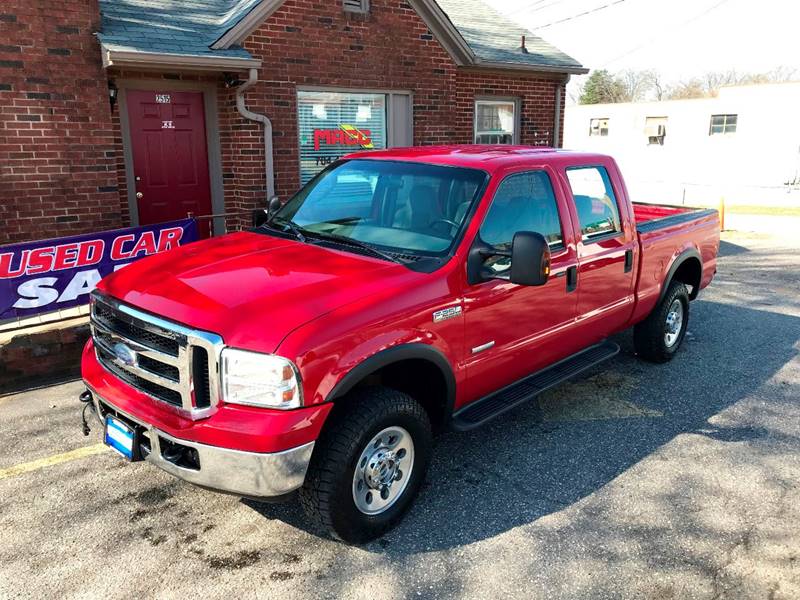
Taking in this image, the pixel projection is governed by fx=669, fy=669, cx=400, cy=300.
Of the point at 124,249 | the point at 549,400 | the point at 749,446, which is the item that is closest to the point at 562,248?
the point at 549,400

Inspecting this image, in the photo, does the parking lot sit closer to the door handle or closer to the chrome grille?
the chrome grille

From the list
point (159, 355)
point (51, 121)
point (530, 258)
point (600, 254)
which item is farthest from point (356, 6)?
point (159, 355)

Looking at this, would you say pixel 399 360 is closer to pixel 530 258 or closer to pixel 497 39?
pixel 530 258

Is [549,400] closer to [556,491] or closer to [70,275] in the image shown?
[556,491]

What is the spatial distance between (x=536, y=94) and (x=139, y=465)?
10.2 metres

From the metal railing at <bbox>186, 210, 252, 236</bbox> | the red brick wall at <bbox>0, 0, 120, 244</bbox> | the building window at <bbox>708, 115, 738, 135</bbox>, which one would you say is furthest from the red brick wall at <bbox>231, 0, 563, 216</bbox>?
the building window at <bbox>708, 115, 738, 135</bbox>

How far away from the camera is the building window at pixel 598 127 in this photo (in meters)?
41.1

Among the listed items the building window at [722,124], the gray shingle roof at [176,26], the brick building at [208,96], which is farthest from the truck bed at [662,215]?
the building window at [722,124]

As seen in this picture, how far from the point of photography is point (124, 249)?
6367 millimetres

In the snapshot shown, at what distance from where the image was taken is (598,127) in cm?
4156

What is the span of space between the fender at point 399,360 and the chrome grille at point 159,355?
58cm

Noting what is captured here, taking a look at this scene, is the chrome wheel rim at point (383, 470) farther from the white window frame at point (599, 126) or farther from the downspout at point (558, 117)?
the white window frame at point (599, 126)

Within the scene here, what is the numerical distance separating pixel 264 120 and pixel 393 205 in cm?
507

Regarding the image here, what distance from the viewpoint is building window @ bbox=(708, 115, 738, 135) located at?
109 ft
